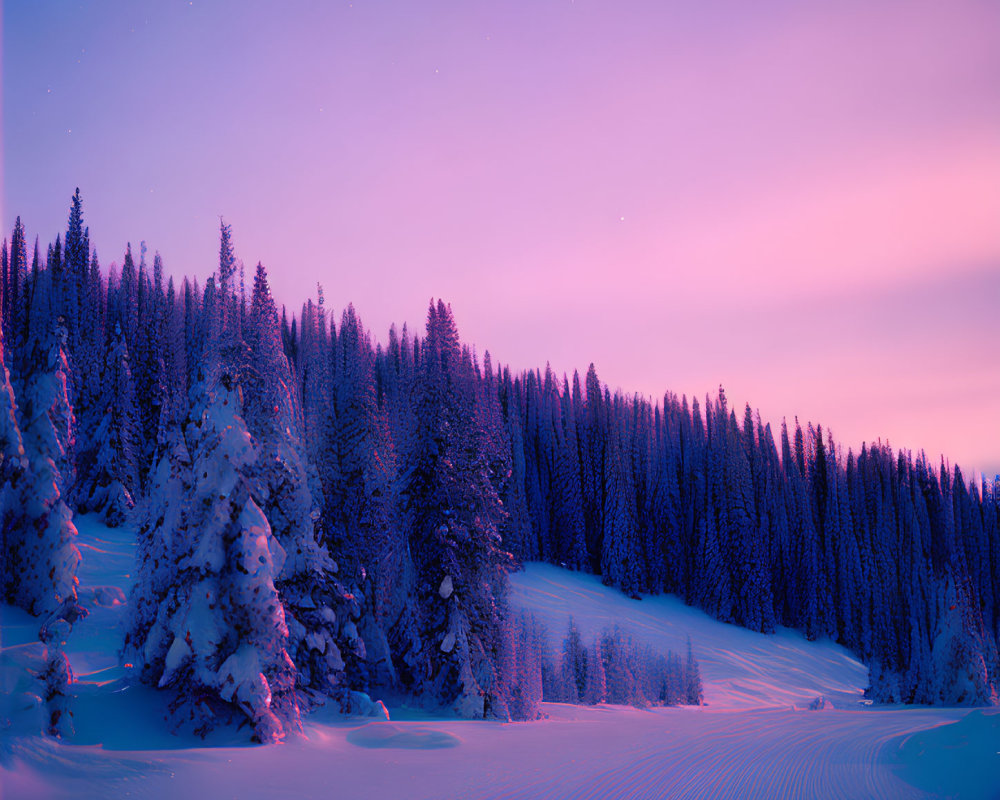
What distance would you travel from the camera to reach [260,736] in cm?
1377

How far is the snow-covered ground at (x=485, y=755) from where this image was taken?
10.7m

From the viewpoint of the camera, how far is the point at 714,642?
182 ft

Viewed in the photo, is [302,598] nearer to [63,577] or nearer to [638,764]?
[63,577]

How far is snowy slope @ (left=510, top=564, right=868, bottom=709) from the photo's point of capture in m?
45.0

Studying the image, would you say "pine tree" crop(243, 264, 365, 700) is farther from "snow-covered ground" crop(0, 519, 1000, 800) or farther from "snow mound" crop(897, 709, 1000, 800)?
"snow mound" crop(897, 709, 1000, 800)

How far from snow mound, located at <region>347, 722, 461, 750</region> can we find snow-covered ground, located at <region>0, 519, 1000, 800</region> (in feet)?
0.15

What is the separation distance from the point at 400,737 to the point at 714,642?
151ft

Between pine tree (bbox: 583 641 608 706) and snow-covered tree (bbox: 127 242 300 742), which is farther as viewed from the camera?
pine tree (bbox: 583 641 608 706)

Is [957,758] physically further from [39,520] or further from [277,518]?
[39,520]

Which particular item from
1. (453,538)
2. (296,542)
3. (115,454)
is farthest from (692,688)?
(115,454)

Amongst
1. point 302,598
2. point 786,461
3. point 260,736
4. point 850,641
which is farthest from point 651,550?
point 260,736

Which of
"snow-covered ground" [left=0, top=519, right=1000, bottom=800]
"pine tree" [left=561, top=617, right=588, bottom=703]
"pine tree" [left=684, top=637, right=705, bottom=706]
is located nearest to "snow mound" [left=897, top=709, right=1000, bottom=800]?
"snow-covered ground" [left=0, top=519, right=1000, bottom=800]

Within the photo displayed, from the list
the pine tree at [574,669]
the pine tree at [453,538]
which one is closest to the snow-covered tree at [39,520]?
the pine tree at [453,538]

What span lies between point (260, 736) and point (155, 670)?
9.42ft
